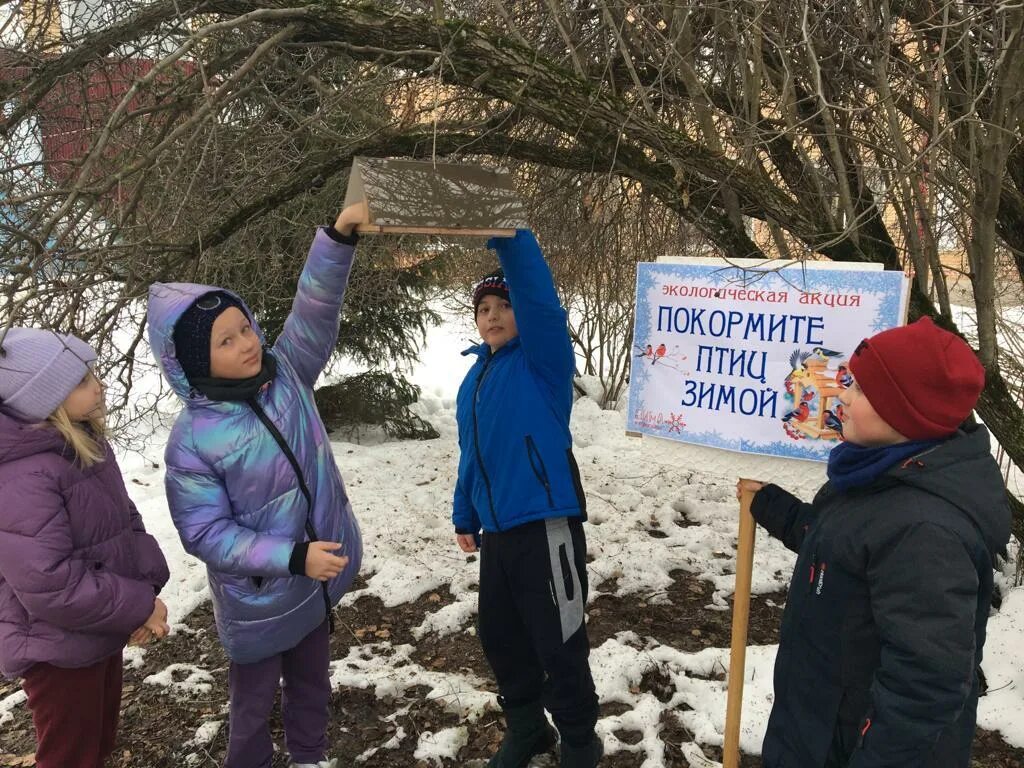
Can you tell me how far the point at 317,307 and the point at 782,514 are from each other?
58.0 inches

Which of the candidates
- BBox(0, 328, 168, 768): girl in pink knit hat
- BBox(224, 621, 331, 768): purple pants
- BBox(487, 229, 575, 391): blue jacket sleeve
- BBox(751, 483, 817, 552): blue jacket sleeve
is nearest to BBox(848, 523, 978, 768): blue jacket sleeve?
BBox(751, 483, 817, 552): blue jacket sleeve

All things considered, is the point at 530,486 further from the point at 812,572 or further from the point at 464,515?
the point at 812,572

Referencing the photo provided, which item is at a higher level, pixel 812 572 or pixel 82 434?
pixel 82 434

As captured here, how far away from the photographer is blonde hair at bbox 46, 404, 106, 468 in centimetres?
183

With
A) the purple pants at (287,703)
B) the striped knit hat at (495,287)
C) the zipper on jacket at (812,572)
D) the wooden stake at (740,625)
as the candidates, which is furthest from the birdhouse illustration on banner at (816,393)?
the purple pants at (287,703)

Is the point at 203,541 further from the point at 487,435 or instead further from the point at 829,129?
the point at 829,129

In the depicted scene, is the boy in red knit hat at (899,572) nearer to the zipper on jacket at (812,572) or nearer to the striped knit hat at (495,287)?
the zipper on jacket at (812,572)

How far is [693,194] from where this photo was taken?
9.04ft

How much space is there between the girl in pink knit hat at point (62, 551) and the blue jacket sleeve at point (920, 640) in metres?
1.86

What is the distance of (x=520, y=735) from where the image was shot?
2391mm

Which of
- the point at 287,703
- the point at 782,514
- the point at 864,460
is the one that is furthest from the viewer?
the point at 287,703

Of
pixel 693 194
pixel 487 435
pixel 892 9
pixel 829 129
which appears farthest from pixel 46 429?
pixel 892 9

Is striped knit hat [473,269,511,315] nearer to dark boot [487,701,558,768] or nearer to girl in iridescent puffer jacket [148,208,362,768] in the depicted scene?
girl in iridescent puffer jacket [148,208,362,768]

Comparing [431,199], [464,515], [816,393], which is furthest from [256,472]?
[816,393]
